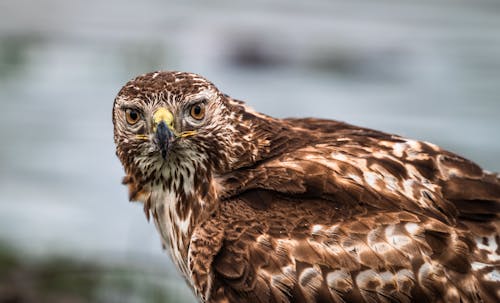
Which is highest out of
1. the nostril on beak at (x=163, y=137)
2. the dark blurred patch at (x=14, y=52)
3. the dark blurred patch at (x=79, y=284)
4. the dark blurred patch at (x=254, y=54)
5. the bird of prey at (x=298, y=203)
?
the nostril on beak at (x=163, y=137)

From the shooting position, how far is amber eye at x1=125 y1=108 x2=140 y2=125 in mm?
5742

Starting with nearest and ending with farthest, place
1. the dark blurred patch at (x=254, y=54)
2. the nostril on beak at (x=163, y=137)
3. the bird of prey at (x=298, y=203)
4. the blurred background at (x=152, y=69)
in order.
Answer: the bird of prey at (x=298, y=203), the nostril on beak at (x=163, y=137), the blurred background at (x=152, y=69), the dark blurred patch at (x=254, y=54)

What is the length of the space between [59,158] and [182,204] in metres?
5.90

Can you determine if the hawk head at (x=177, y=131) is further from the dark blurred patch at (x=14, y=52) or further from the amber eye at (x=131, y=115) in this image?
the dark blurred patch at (x=14, y=52)

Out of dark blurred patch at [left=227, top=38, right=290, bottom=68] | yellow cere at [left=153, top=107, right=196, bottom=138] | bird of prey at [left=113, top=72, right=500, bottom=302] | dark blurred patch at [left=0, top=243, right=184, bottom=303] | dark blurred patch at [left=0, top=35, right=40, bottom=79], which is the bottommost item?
dark blurred patch at [left=0, top=243, right=184, bottom=303]

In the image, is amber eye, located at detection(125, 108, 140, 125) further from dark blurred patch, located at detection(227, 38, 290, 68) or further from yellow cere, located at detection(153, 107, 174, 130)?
dark blurred patch, located at detection(227, 38, 290, 68)

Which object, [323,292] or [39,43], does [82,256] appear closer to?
[323,292]

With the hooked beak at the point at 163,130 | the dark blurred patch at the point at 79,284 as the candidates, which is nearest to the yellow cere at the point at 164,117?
the hooked beak at the point at 163,130

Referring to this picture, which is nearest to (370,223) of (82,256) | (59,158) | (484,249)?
(484,249)

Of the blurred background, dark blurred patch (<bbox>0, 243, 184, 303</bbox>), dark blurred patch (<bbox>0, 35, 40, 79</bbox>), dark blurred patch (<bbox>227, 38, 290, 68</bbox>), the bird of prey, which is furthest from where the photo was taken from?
dark blurred patch (<bbox>227, 38, 290, 68</bbox>)

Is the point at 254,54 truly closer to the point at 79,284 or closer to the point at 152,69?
the point at 152,69

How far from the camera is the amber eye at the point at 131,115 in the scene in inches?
226

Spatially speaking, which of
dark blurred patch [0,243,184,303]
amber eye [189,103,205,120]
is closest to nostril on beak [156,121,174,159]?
amber eye [189,103,205,120]

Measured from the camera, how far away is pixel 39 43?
1413 cm
